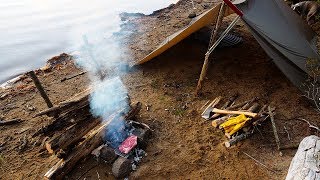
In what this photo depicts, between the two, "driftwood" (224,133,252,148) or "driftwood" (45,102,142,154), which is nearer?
"driftwood" (45,102,142,154)

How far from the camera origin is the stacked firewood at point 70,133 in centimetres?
495

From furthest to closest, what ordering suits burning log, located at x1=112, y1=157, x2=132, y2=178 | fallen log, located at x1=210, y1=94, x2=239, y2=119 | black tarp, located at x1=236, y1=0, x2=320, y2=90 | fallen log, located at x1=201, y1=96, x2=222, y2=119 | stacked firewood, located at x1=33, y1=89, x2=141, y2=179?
black tarp, located at x1=236, y1=0, x2=320, y2=90, fallen log, located at x1=201, y1=96, x2=222, y2=119, fallen log, located at x1=210, y1=94, x2=239, y2=119, burning log, located at x1=112, y1=157, x2=132, y2=178, stacked firewood, located at x1=33, y1=89, x2=141, y2=179

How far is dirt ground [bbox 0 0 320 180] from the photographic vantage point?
5.46 meters

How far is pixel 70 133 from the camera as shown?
17.0ft

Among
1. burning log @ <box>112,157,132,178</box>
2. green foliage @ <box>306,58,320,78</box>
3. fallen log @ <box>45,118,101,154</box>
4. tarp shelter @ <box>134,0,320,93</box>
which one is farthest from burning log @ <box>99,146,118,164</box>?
green foliage @ <box>306,58,320,78</box>

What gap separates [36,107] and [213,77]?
5192 mm

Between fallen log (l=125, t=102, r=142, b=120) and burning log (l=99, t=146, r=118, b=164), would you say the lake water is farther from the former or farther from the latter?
burning log (l=99, t=146, r=118, b=164)

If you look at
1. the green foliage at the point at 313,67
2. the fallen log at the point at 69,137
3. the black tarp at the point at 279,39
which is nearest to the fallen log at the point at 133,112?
the fallen log at the point at 69,137

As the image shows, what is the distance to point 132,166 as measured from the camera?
18.2ft

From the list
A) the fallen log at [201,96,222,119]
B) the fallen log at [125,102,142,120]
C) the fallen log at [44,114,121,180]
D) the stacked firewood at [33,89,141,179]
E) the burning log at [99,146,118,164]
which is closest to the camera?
the stacked firewood at [33,89,141,179]

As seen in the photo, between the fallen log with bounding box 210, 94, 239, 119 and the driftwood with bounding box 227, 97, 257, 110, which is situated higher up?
the fallen log with bounding box 210, 94, 239, 119

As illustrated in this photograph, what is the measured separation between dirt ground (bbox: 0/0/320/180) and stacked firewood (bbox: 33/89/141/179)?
1.14 ft

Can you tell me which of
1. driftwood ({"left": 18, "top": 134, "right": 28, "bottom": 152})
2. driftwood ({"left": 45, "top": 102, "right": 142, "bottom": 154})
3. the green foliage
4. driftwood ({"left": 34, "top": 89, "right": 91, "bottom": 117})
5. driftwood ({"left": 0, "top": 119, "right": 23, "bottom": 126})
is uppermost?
driftwood ({"left": 0, "top": 119, "right": 23, "bottom": 126})

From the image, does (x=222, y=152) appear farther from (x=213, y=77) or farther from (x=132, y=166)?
(x=213, y=77)
